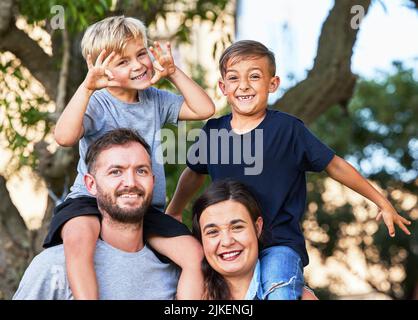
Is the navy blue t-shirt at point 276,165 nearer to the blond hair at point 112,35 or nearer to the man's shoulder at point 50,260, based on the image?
the blond hair at point 112,35

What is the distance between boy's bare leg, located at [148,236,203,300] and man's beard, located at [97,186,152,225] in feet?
0.55

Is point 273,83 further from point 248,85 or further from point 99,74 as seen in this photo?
point 99,74

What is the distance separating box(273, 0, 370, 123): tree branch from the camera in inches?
240

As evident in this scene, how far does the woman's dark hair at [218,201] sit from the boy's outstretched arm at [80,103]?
0.49 m

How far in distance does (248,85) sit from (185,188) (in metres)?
0.54

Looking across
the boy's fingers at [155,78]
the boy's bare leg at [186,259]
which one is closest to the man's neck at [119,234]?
the boy's bare leg at [186,259]

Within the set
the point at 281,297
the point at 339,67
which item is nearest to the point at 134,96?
the point at 281,297

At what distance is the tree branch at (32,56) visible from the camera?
5.50 m

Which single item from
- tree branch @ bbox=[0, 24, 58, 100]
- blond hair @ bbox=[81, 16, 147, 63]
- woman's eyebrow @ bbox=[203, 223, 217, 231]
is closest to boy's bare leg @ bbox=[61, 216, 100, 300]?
woman's eyebrow @ bbox=[203, 223, 217, 231]

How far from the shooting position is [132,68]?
3289 millimetres

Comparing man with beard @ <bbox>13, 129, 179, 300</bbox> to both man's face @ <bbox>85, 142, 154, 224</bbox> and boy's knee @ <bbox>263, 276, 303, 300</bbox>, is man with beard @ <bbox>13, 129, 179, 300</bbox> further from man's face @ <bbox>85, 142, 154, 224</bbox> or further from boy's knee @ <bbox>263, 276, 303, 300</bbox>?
boy's knee @ <bbox>263, 276, 303, 300</bbox>

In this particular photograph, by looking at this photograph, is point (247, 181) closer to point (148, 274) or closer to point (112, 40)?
point (148, 274)

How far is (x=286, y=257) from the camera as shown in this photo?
313 centimetres
